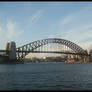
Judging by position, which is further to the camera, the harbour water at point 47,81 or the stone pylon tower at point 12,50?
the stone pylon tower at point 12,50

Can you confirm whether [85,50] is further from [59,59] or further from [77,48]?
[59,59]

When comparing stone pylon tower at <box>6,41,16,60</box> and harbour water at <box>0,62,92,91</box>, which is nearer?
harbour water at <box>0,62,92,91</box>

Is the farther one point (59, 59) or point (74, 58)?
point (59, 59)

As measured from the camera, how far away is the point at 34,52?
102 m

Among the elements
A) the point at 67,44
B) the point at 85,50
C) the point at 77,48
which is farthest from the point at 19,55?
the point at 85,50

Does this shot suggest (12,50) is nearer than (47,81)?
No

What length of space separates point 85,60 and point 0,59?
67.0m

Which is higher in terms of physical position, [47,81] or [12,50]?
[12,50]

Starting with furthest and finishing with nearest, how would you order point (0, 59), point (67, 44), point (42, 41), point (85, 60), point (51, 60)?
point (51, 60) → point (85, 60) → point (67, 44) → point (42, 41) → point (0, 59)

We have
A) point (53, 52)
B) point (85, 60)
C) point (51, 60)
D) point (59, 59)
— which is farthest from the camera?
point (51, 60)

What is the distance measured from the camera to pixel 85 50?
138 metres

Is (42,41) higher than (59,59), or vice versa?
(42,41)

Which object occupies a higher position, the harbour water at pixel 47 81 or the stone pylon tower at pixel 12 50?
the stone pylon tower at pixel 12 50

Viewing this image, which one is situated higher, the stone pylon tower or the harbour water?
the stone pylon tower
